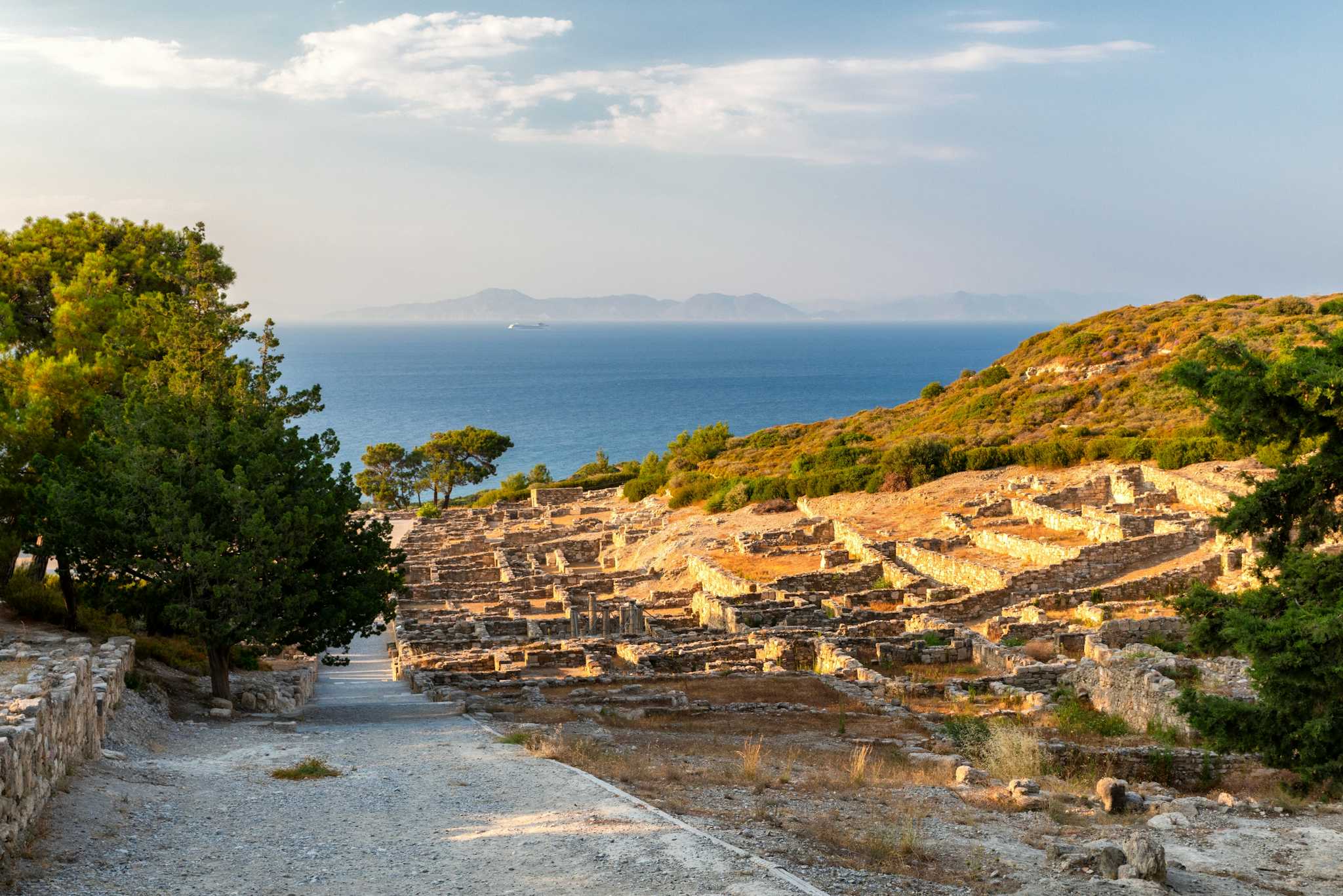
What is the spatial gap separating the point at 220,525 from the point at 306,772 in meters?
6.63

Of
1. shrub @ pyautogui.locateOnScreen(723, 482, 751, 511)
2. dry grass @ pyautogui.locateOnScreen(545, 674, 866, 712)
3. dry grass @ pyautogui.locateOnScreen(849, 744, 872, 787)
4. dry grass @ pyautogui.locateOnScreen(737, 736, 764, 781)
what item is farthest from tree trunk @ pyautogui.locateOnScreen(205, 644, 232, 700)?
shrub @ pyautogui.locateOnScreen(723, 482, 751, 511)

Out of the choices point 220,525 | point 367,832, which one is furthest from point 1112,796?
point 220,525

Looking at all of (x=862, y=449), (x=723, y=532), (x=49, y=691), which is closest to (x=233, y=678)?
(x=49, y=691)

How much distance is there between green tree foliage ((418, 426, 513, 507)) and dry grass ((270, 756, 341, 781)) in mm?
57600

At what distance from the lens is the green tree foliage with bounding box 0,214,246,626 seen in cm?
Result: 2014

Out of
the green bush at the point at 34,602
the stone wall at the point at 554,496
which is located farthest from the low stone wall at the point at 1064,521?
the stone wall at the point at 554,496

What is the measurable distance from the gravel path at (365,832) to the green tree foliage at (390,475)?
60.6m

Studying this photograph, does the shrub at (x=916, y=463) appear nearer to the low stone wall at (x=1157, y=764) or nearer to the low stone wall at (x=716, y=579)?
the low stone wall at (x=716, y=579)

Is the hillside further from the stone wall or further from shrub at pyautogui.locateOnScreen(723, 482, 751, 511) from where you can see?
the stone wall

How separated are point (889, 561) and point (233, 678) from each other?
18340mm

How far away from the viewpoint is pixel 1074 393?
2451 inches

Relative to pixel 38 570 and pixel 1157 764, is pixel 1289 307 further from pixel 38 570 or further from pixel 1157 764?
pixel 38 570

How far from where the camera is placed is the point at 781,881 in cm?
850

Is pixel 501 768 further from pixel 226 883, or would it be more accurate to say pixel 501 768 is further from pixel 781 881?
pixel 781 881
